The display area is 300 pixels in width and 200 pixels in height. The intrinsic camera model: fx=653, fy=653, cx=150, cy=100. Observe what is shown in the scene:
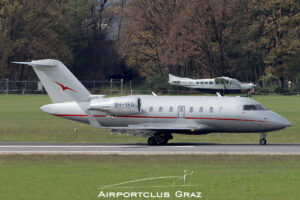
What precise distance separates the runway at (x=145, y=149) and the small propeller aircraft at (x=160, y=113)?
96cm

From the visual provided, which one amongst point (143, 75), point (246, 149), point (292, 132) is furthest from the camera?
point (143, 75)

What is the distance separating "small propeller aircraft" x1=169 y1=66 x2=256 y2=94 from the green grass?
6174 cm

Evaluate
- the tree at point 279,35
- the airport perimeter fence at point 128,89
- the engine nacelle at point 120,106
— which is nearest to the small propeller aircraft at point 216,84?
the airport perimeter fence at point 128,89

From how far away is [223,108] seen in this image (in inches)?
1396

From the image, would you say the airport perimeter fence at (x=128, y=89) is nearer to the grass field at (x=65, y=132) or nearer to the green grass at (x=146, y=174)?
the grass field at (x=65, y=132)

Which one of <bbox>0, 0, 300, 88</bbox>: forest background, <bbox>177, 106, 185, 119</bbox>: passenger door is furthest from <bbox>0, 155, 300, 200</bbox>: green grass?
<bbox>0, 0, 300, 88</bbox>: forest background

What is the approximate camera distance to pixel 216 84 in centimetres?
9094

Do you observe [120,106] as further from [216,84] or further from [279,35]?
[279,35]

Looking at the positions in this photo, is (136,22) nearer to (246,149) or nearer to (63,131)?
(63,131)

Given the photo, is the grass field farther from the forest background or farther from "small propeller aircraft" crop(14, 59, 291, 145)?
the forest background

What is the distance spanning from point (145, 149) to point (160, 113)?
3.27 meters

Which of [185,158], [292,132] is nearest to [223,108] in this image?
[185,158]

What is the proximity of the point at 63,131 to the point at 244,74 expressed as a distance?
63994 mm

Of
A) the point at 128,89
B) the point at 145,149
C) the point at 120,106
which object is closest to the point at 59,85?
the point at 120,106
